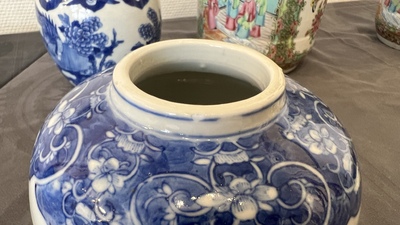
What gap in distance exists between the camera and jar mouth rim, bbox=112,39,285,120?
0.35 meters

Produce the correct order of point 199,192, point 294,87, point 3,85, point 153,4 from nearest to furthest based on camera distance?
1. point 199,192
2. point 294,87
3. point 153,4
4. point 3,85

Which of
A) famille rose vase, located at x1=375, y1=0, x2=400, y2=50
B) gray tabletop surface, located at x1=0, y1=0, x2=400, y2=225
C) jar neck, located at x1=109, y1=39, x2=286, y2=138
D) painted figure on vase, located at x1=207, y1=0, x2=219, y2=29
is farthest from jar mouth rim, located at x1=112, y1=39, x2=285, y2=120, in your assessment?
famille rose vase, located at x1=375, y1=0, x2=400, y2=50

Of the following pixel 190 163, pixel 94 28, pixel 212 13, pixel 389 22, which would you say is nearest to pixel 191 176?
pixel 190 163

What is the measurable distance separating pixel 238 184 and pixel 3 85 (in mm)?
613

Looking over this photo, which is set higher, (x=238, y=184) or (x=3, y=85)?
(x=238, y=184)

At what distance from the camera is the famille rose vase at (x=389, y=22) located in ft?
3.24

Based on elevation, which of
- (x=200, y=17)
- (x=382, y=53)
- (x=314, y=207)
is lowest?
(x=382, y=53)

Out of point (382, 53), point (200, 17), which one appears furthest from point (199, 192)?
point (382, 53)

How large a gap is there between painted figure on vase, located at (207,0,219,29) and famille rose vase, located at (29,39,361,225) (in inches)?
16.3

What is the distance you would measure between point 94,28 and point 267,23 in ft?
0.87

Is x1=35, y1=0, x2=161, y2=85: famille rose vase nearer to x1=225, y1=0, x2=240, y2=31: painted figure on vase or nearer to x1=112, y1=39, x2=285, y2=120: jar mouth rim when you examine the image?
x1=225, y1=0, x2=240, y2=31: painted figure on vase

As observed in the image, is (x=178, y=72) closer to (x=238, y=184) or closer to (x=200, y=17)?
(x=238, y=184)

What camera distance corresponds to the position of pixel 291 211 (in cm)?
35

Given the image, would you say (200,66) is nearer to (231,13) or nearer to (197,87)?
(197,87)
